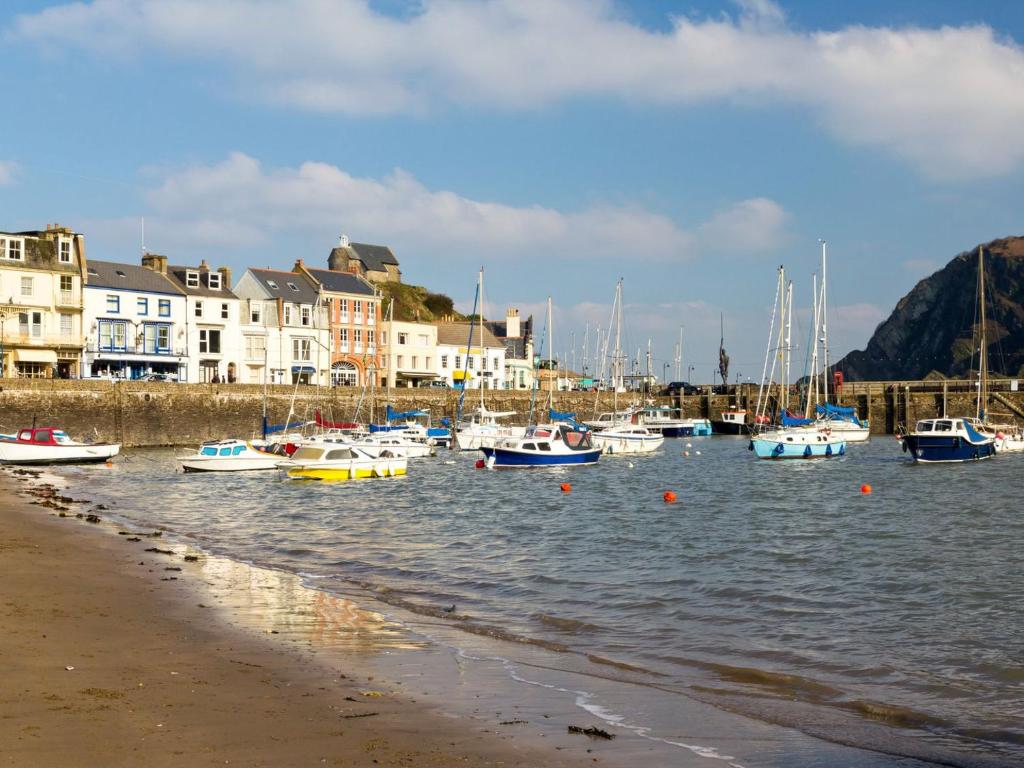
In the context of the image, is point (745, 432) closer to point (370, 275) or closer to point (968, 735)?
point (370, 275)

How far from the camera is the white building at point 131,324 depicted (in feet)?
246

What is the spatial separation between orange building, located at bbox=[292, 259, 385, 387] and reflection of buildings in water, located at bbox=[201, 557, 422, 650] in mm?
71131

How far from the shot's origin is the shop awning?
7005 cm

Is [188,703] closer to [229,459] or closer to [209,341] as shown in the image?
[229,459]

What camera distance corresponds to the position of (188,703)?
9.77 m

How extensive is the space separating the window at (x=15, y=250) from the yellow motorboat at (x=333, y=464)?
36.0 meters

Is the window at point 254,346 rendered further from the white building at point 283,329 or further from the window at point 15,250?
the window at point 15,250

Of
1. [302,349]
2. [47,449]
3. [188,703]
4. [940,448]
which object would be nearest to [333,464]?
[47,449]

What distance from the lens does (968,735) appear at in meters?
10.5

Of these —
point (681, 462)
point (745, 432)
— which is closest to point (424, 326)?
point (745, 432)

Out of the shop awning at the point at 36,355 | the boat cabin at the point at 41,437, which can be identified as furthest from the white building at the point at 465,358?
the boat cabin at the point at 41,437

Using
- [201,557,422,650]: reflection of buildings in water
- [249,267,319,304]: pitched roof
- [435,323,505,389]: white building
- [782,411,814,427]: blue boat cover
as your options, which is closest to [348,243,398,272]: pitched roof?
[435,323,505,389]: white building

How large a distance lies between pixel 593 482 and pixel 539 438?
23.1ft

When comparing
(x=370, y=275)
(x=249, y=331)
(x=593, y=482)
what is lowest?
(x=593, y=482)
